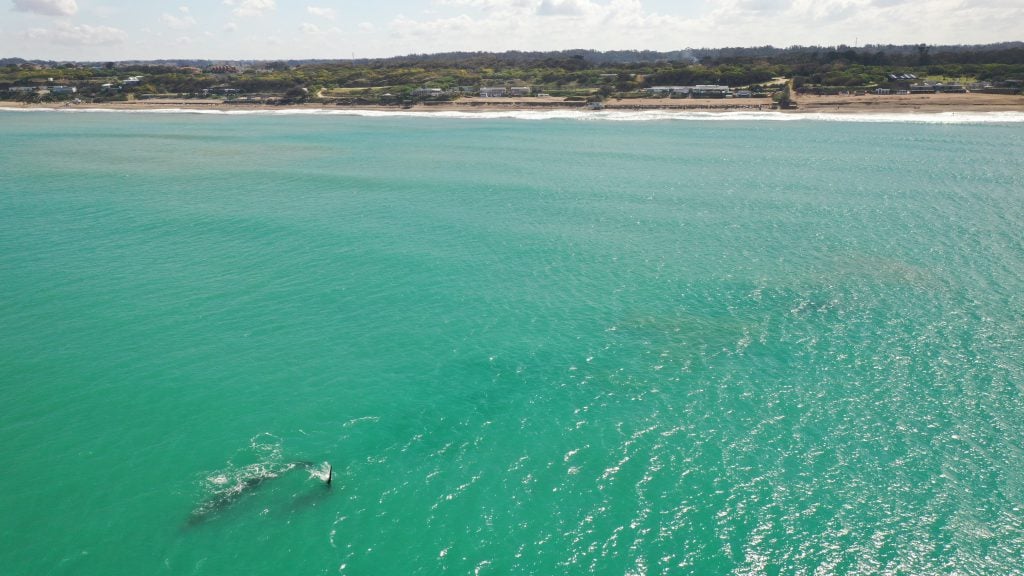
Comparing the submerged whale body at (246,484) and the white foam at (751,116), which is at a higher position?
the white foam at (751,116)

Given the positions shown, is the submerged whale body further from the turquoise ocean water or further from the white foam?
the white foam

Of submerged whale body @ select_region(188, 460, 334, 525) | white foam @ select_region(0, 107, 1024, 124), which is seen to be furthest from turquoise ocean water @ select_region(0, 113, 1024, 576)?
white foam @ select_region(0, 107, 1024, 124)

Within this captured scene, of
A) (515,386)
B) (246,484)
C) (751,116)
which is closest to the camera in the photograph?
(246,484)

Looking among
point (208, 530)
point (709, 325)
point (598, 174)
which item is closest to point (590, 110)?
point (598, 174)

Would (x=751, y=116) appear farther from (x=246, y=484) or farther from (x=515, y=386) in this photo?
(x=246, y=484)

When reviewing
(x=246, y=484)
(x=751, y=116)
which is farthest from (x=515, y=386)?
(x=751, y=116)

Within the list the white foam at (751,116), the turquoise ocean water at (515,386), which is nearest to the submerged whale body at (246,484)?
the turquoise ocean water at (515,386)

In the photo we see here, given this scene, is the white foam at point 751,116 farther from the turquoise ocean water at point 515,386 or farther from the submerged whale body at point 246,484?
the submerged whale body at point 246,484
